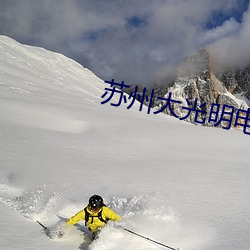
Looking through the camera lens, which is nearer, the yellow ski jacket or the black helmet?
the black helmet

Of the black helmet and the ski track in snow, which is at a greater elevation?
the black helmet

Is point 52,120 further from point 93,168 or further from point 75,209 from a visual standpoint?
point 75,209

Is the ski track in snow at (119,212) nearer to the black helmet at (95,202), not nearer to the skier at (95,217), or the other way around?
the skier at (95,217)

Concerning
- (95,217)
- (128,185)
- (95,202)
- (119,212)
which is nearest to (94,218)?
(95,217)

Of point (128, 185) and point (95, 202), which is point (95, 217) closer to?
point (95, 202)

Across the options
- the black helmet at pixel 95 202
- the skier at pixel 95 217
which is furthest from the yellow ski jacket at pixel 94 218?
the black helmet at pixel 95 202

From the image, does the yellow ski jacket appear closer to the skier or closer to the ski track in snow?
the skier

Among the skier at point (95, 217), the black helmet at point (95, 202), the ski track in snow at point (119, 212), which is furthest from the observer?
the skier at point (95, 217)

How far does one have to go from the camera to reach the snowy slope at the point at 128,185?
5141mm

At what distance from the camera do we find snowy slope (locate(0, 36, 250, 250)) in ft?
16.9

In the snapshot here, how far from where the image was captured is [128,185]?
7.48 meters

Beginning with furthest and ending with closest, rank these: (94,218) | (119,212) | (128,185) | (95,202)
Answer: (128,185) < (119,212) < (94,218) < (95,202)

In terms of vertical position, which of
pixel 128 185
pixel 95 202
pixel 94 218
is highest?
pixel 128 185

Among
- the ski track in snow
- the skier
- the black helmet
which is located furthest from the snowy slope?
the black helmet
